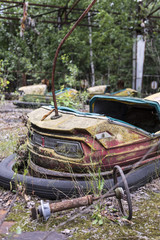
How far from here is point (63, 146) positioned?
6.68 feet

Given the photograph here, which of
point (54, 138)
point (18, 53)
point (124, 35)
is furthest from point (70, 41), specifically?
point (54, 138)

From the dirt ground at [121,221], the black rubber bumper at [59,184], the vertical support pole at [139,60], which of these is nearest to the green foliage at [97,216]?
the dirt ground at [121,221]

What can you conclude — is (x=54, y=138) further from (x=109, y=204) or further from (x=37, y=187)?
(x=109, y=204)

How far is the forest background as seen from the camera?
12.5 m

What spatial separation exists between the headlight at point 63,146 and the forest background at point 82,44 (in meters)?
9.89

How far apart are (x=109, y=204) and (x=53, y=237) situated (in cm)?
61

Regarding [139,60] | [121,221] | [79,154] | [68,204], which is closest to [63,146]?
[79,154]

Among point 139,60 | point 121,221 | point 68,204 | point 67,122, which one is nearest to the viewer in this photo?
point 68,204

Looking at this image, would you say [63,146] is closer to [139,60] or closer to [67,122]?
[67,122]

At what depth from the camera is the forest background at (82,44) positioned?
1250 cm

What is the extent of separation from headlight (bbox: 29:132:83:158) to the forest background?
9891 millimetres

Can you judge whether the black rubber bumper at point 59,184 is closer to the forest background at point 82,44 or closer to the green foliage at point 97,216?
the green foliage at point 97,216

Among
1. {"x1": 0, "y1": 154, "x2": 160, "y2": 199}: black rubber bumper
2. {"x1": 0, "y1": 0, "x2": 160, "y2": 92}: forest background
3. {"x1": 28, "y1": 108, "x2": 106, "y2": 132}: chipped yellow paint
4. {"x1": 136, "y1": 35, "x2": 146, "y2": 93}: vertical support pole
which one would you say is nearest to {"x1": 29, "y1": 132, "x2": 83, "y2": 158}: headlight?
{"x1": 28, "y1": 108, "x2": 106, "y2": 132}: chipped yellow paint

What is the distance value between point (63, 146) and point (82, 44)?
13.1 m
